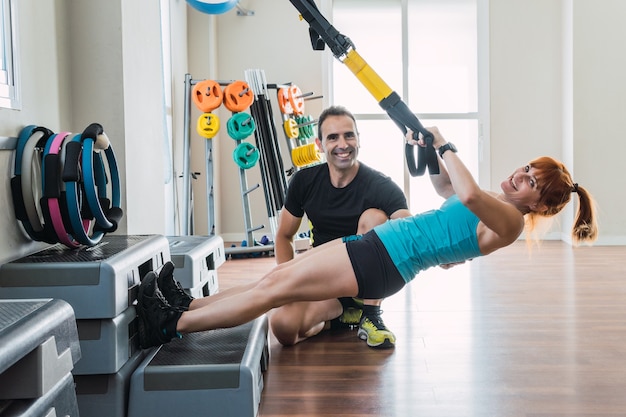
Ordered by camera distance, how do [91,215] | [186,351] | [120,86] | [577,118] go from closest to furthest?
1. [186,351]
2. [91,215]
3. [120,86]
4. [577,118]

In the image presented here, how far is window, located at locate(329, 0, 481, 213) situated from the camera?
21.9 feet

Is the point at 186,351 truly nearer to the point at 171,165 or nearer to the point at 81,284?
the point at 81,284

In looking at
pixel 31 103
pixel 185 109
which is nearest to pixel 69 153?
pixel 31 103

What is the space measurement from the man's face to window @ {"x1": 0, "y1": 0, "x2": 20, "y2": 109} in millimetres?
1226

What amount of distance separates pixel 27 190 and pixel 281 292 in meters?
0.86

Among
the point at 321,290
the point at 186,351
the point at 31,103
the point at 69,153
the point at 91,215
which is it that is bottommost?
the point at 186,351

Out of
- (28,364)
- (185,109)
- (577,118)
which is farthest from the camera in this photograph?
(577,118)

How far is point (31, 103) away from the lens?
2.39m

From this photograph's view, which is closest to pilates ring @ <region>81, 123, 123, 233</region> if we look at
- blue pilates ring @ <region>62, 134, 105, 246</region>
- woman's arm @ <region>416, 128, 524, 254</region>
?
blue pilates ring @ <region>62, 134, 105, 246</region>

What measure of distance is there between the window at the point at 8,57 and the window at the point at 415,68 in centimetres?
457

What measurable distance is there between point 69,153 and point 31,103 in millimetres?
392

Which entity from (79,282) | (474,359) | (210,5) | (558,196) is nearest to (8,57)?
(79,282)

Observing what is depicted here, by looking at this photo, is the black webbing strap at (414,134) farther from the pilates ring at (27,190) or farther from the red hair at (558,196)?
the pilates ring at (27,190)

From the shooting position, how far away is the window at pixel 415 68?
6684 mm
